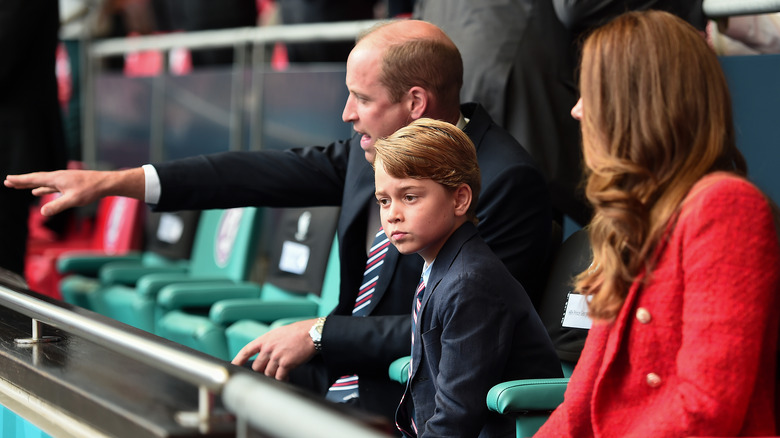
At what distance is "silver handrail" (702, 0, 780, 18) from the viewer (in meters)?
2.34

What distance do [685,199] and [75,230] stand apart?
4.89 metres

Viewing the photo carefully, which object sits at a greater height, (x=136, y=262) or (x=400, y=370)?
(x=400, y=370)

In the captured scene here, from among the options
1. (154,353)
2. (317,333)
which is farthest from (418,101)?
(154,353)

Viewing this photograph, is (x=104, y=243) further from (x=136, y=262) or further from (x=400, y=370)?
(x=400, y=370)

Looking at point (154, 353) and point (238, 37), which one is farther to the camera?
point (238, 37)

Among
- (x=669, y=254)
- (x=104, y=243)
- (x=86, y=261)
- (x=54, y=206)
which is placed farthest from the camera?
(x=104, y=243)

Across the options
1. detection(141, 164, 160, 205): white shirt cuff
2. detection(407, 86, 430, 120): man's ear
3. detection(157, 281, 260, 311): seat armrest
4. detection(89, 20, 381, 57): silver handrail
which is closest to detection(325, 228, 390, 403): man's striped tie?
detection(407, 86, 430, 120): man's ear

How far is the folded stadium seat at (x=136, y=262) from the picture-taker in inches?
177

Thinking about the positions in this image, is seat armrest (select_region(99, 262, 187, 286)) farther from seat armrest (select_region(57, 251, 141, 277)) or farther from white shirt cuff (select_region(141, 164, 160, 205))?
white shirt cuff (select_region(141, 164, 160, 205))

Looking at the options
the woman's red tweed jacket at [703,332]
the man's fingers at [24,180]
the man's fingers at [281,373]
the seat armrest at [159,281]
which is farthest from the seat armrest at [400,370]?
the seat armrest at [159,281]

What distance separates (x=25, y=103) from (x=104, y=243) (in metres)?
1.83

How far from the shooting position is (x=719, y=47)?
279cm

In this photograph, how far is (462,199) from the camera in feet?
6.33

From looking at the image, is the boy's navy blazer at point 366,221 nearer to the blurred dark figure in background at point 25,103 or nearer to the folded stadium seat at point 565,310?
the folded stadium seat at point 565,310
